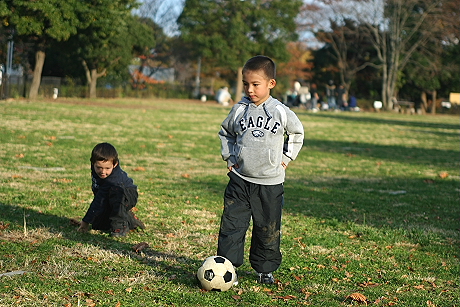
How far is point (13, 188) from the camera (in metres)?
7.98

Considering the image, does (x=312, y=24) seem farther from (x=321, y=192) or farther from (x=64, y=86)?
(x=321, y=192)

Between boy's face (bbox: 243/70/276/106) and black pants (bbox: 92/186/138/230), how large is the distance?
2.09 metres

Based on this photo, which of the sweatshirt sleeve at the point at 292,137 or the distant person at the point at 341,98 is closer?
the sweatshirt sleeve at the point at 292,137

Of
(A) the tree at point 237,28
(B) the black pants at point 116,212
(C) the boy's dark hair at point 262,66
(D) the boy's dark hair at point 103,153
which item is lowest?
(B) the black pants at point 116,212

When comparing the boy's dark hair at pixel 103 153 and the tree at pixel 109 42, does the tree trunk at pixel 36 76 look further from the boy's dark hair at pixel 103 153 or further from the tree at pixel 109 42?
the boy's dark hair at pixel 103 153

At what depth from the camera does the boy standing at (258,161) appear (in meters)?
4.53

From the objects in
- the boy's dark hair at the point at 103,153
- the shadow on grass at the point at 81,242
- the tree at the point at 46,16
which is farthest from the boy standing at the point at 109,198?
the tree at the point at 46,16

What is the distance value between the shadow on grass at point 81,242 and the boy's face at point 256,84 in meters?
1.43

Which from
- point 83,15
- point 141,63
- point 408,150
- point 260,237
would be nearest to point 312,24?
point 141,63

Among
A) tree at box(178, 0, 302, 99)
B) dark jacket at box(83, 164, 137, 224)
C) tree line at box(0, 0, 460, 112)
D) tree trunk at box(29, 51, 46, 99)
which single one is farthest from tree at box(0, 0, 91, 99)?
tree at box(178, 0, 302, 99)

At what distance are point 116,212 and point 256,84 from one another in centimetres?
220

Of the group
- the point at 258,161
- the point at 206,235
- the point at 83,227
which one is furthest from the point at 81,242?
the point at 258,161

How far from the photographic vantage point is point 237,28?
6009cm

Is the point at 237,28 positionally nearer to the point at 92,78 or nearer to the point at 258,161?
the point at 92,78
